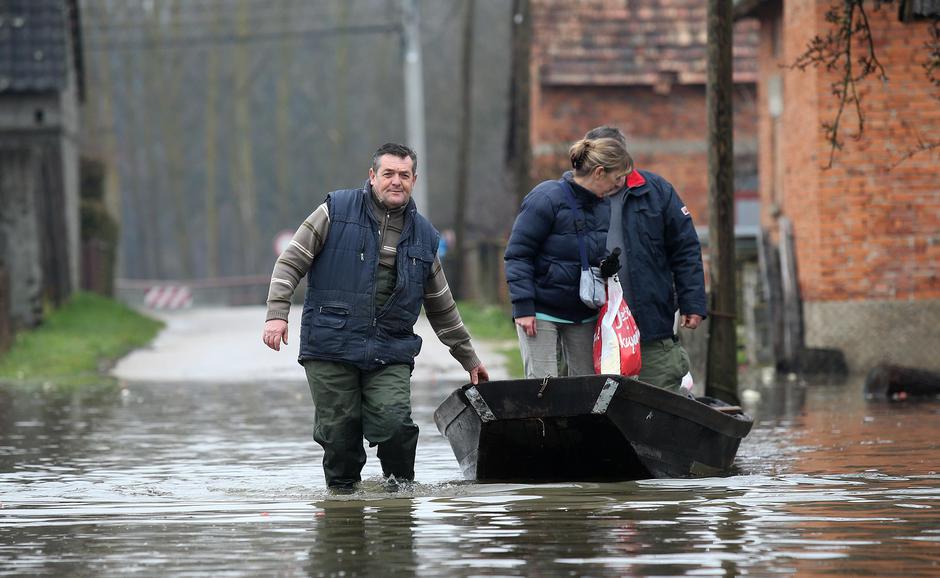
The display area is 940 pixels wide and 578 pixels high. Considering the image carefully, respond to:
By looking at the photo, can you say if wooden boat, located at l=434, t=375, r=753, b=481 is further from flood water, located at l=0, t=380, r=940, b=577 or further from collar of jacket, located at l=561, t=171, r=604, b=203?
collar of jacket, located at l=561, t=171, r=604, b=203

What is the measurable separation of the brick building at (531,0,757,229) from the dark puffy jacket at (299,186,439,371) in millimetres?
21897

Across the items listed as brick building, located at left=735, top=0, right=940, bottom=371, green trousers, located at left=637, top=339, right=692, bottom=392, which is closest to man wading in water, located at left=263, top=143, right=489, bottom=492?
green trousers, located at left=637, top=339, right=692, bottom=392

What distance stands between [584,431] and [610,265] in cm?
90

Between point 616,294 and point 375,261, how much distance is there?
4.45 ft

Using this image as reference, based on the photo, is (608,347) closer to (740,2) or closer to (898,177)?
(898,177)

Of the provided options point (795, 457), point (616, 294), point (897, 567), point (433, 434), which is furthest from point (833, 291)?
point (897, 567)

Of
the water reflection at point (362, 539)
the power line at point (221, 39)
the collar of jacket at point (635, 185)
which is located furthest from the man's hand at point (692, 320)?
the power line at point (221, 39)

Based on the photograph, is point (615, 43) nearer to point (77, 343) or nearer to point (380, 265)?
point (77, 343)

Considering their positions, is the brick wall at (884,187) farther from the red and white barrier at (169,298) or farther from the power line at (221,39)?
the red and white barrier at (169,298)

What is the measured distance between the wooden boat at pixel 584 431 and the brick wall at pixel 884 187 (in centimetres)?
971

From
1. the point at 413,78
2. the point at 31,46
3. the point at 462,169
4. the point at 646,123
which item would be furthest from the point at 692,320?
the point at 462,169

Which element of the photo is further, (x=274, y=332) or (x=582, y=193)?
(x=582, y=193)

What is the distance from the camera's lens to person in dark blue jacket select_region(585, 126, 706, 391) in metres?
10.5

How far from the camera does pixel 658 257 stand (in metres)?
10.6
